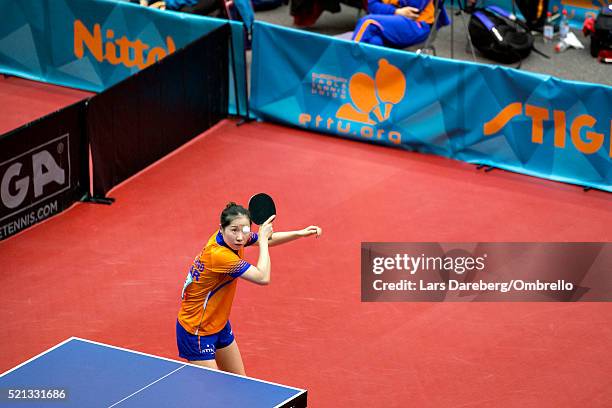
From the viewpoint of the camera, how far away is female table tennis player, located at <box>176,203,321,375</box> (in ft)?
21.4

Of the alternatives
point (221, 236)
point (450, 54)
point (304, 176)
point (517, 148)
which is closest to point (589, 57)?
point (450, 54)

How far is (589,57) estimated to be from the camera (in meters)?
15.1

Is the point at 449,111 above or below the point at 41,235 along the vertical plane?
above

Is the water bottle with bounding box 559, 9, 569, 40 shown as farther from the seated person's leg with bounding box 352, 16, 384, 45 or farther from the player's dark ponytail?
the player's dark ponytail

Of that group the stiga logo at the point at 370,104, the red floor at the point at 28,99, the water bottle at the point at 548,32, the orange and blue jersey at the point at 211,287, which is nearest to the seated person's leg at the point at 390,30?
the stiga logo at the point at 370,104

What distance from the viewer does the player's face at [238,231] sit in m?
6.47

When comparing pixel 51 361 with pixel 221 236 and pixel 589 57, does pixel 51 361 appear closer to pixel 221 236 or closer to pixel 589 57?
pixel 221 236

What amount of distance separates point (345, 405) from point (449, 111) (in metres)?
5.18

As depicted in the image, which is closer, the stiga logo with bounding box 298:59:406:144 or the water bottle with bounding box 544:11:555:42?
the stiga logo with bounding box 298:59:406:144

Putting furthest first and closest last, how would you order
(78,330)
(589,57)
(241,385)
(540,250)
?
(589,57)
(540,250)
(78,330)
(241,385)

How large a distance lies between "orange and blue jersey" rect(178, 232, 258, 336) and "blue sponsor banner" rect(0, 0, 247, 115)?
6.62m

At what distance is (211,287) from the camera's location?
264 inches

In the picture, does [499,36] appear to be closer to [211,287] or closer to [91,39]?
[91,39]

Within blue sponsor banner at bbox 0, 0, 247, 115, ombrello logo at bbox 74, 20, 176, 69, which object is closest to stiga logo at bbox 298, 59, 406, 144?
blue sponsor banner at bbox 0, 0, 247, 115
